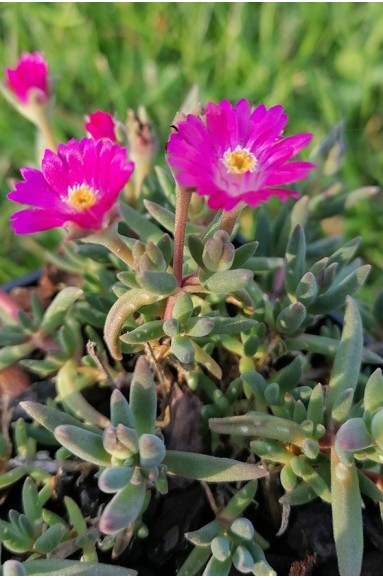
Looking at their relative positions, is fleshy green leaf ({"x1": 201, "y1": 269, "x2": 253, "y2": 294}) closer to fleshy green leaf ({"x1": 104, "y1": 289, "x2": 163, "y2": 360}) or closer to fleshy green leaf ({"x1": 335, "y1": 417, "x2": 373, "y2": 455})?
fleshy green leaf ({"x1": 104, "y1": 289, "x2": 163, "y2": 360})

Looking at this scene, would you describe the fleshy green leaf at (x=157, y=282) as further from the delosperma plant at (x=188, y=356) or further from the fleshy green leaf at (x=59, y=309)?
the fleshy green leaf at (x=59, y=309)

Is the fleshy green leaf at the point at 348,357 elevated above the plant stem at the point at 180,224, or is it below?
below

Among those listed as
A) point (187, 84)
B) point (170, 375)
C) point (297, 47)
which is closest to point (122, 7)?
point (187, 84)

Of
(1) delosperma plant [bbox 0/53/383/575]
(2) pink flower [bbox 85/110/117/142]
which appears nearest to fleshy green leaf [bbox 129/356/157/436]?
(1) delosperma plant [bbox 0/53/383/575]

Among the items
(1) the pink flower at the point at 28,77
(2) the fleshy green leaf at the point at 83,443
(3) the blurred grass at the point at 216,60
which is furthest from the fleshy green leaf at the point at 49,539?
(3) the blurred grass at the point at 216,60

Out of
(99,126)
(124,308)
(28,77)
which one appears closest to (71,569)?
(124,308)

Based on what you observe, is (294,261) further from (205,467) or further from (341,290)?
(205,467)

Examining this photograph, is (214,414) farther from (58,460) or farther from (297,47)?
(297,47)
